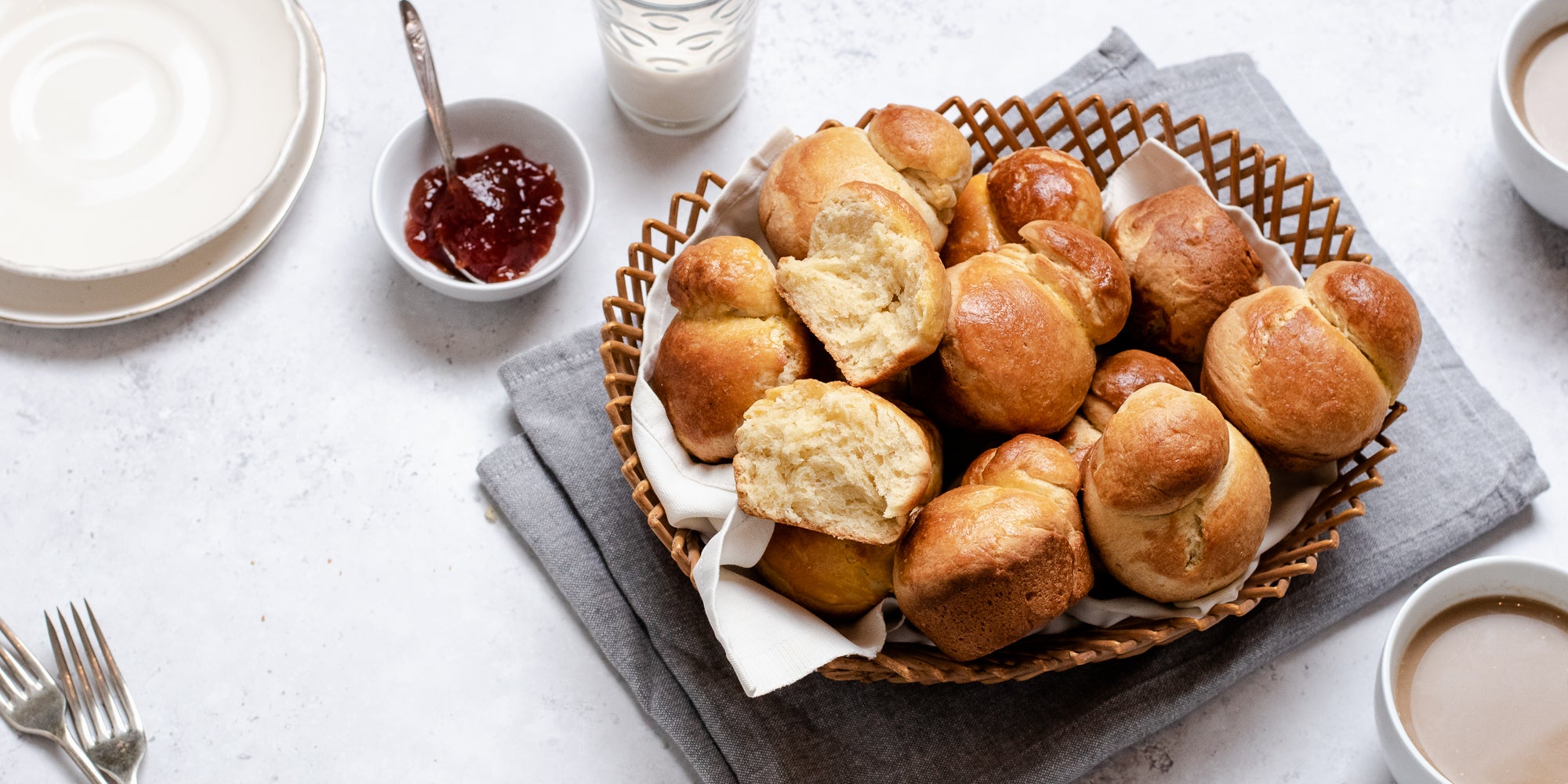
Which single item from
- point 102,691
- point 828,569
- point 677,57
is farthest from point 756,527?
point 102,691

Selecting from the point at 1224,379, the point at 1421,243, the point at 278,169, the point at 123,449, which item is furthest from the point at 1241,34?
the point at 123,449

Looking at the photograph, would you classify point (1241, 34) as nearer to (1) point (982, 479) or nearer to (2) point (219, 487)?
(1) point (982, 479)

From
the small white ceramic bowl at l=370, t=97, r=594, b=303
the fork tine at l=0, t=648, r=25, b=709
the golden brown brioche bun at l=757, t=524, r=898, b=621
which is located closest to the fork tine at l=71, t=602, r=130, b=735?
the fork tine at l=0, t=648, r=25, b=709

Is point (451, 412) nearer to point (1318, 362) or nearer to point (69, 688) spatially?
point (69, 688)

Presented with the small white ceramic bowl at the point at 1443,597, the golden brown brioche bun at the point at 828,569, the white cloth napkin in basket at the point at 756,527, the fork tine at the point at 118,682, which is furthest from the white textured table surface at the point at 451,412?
the golden brown brioche bun at the point at 828,569

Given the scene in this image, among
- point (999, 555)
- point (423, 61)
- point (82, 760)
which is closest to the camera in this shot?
point (999, 555)

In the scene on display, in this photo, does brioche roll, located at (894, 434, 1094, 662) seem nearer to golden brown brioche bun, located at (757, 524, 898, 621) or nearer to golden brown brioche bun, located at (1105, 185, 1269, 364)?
golden brown brioche bun, located at (757, 524, 898, 621)
